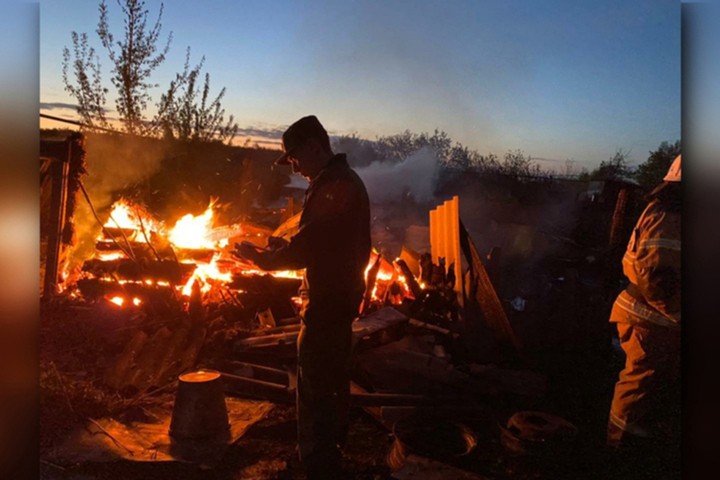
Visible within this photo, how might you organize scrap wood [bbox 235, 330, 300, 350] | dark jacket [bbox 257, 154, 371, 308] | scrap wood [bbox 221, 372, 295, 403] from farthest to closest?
1. scrap wood [bbox 235, 330, 300, 350]
2. scrap wood [bbox 221, 372, 295, 403]
3. dark jacket [bbox 257, 154, 371, 308]

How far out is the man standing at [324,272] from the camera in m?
3.63

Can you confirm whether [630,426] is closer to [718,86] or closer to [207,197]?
[718,86]

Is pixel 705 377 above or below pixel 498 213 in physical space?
below

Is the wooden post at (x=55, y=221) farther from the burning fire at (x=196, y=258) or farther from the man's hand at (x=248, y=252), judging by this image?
the man's hand at (x=248, y=252)

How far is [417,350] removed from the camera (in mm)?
5523

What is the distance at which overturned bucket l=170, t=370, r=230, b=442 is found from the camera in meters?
4.41

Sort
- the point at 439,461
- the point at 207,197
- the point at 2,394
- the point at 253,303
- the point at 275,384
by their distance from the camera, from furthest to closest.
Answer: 1. the point at 207,197
2. the point at 253,303
3. the point at 275,384
4. the point at 2,394
5. the point at 439,461

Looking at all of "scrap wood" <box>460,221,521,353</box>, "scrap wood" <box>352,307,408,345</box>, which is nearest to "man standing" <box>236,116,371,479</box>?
"scrap wood" <box>352,307,408,345</box>

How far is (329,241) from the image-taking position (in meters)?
3.62

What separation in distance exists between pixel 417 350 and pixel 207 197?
538 centimetres

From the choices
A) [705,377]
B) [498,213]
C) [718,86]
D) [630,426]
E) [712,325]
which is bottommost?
[630,426]

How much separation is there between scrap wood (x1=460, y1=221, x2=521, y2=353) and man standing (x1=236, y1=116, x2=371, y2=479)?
2.80 m

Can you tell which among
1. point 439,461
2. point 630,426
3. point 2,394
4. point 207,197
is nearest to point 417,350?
point 439,461

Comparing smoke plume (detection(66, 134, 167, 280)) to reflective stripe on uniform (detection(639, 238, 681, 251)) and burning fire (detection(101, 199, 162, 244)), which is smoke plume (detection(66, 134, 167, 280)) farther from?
reflective stripe on uniform (detection(639, 238, 681, 251))
